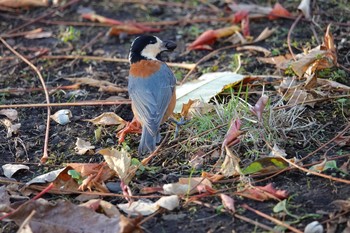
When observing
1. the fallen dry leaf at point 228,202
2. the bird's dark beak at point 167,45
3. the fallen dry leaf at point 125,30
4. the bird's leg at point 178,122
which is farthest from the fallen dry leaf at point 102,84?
the fallen dry leaf at point 228,202

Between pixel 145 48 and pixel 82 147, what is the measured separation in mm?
1291

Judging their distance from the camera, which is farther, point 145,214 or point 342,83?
point 342,83

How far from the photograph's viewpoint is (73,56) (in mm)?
7023

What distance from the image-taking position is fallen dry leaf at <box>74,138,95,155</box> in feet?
16.8

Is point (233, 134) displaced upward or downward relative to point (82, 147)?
upward

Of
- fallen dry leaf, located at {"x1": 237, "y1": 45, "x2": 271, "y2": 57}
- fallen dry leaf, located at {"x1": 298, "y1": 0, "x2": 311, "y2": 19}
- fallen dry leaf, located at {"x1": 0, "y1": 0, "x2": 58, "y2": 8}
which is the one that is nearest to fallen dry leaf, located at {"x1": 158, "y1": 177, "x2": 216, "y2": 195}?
fallen dry leaf, located at {"x1": 237, "y1": 45, "x2": 271, "y2": 57}

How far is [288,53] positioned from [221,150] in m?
2.08

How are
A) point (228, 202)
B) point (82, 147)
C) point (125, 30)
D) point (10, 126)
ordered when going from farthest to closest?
point (125, 30), point (10, 126), point (82, 147), point (228, 202)

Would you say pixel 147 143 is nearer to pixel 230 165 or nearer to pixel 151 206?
pixel 230 165

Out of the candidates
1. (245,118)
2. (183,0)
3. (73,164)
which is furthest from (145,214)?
(183,0)

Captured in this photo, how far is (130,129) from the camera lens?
17.6ft

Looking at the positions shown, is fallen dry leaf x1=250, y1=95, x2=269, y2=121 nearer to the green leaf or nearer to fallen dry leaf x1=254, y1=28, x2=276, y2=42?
the green leaf

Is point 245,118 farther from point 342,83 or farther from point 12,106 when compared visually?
point 12,106

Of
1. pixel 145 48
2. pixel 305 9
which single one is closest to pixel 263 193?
pixel 145 48
